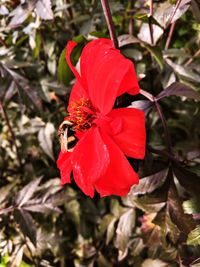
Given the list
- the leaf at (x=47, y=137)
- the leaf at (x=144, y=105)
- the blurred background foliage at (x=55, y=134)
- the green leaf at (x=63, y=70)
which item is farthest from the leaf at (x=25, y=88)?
the leaf at (x=144, y=105)

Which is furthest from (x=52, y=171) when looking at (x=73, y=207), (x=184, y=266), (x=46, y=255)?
(x=184, y=266)

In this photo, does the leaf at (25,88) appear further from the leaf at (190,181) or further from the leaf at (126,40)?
the leaf at (190,181)

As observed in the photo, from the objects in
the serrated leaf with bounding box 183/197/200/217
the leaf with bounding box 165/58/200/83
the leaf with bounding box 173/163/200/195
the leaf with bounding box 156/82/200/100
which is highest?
the leaf with bounding box 156/82/200/100

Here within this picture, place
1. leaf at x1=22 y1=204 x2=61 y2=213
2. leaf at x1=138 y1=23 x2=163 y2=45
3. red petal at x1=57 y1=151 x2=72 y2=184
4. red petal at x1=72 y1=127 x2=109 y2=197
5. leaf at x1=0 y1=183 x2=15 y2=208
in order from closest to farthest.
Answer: red petal at x1=72 y1=127 x2=109 y2=197
red petal at x1=57 y1=151 x2=72 y2=184
leaf at x1=138 y1=23 x2=163 y2=45
leaf at x1=22 y1=204 x2=61 y2=213
leaf at x1=0 y1=183 x2=15 y2=208

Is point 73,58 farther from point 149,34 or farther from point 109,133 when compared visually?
point 109,133

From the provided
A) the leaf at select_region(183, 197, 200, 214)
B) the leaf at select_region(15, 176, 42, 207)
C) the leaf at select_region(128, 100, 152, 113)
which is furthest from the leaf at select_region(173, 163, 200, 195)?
the leaf at select_region(15, 176, 42, 207)

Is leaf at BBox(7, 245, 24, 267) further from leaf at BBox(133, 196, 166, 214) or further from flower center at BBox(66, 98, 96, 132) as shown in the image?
flower center at BBox(66, 98, 96, 132)
